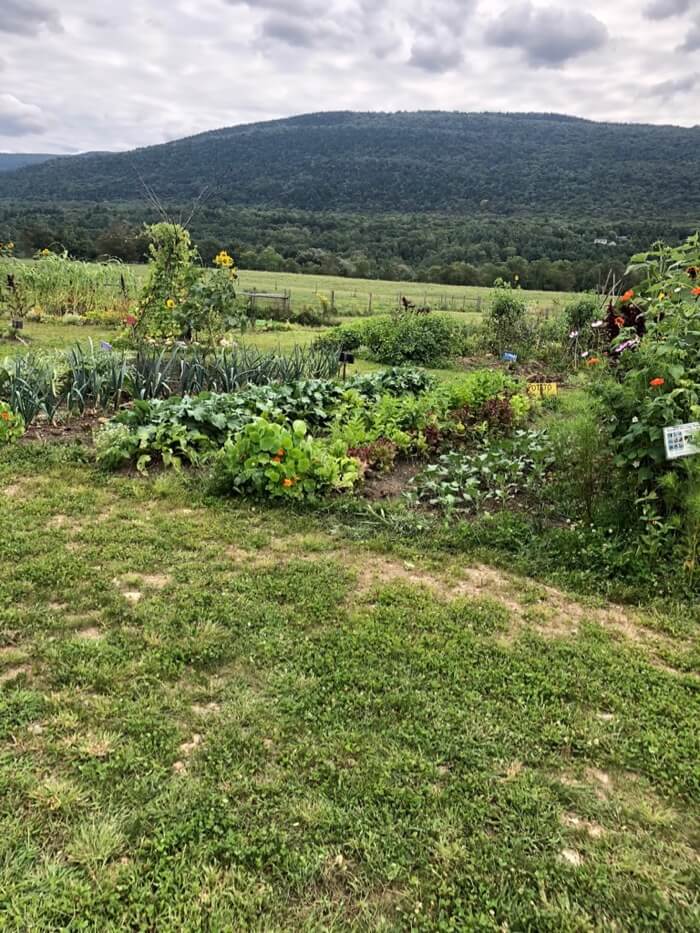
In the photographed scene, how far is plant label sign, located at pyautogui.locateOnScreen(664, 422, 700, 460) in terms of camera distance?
3.16m

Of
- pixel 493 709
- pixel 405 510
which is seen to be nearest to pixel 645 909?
pixel 493 709

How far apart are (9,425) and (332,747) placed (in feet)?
13.7

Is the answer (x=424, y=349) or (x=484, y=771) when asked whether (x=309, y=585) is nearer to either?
(x=484, y=771)

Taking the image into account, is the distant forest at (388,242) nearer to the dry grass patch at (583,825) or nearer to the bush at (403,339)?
the bush at (403,339)

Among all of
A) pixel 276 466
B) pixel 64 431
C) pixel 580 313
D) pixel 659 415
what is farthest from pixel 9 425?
pixel 580 313

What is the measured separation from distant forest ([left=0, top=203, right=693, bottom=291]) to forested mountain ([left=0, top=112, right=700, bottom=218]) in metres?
11.2

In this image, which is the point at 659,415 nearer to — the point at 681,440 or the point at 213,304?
the point at 681,440

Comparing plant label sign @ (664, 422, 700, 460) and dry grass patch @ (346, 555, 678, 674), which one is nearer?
dry grass patch @ (346, 555, 678, 674)

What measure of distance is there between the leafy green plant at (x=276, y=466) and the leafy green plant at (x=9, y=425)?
1.93 meters

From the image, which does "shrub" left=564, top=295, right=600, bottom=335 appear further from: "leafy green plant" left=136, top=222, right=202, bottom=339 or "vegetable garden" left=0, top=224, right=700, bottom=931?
"leafy green plant" left=136, top=222, right=202, bottom=339

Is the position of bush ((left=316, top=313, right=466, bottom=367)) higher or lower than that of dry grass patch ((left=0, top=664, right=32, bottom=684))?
higher

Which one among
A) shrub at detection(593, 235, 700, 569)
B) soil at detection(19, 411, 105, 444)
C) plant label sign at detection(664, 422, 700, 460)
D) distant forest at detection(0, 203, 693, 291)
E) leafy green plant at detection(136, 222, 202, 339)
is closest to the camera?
plant label sign at detection(664, 422, 700, 460)

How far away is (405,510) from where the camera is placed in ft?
13.7

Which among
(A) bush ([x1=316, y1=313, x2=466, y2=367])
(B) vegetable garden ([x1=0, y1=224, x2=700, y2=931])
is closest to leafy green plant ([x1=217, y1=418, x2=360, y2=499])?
(B) vegetable garden ([x1=0, y1=224, x2=700, y2=931])
